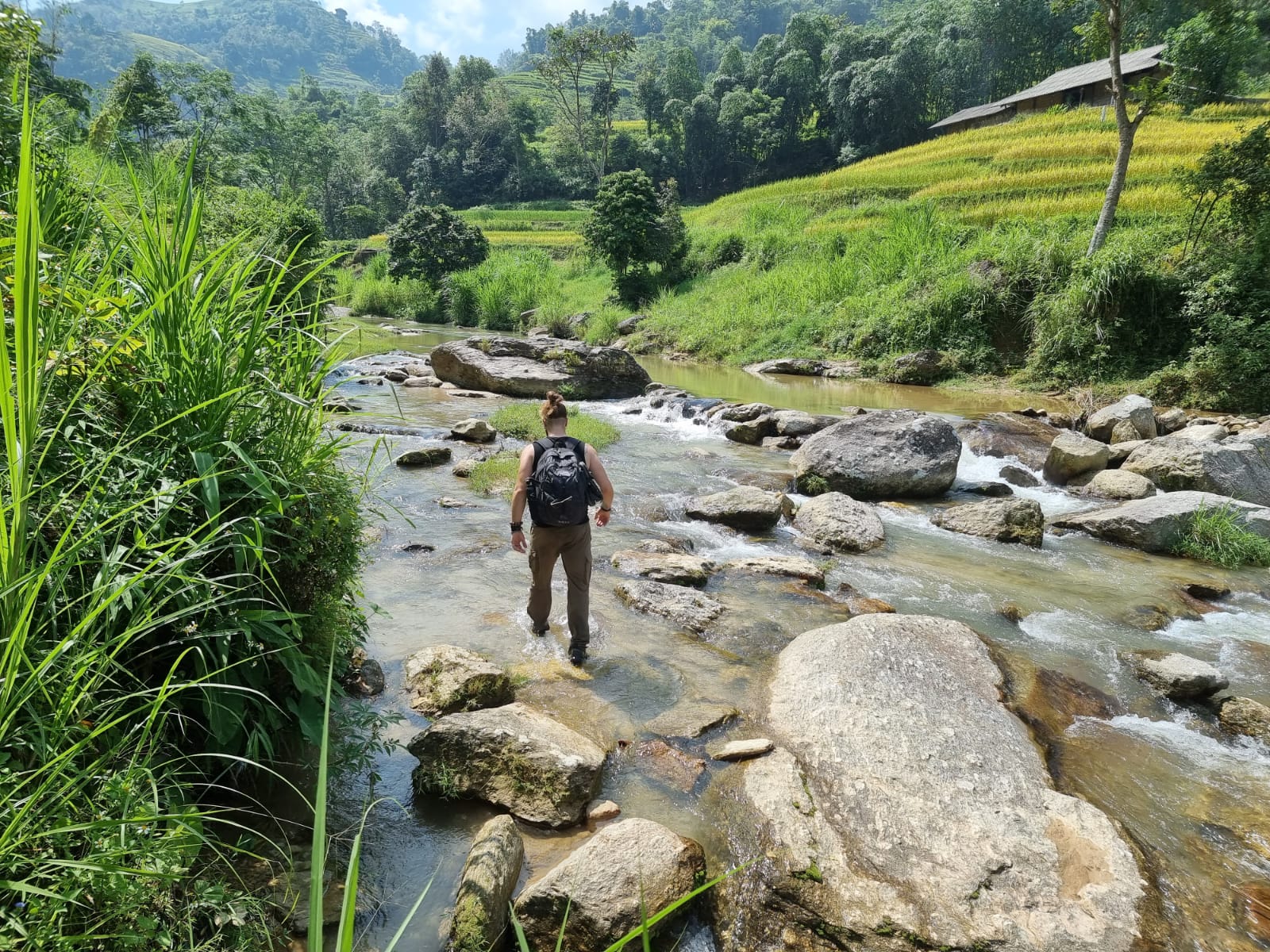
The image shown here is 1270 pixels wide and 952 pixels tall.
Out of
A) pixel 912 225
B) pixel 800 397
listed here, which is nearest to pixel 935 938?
pixel 800 397

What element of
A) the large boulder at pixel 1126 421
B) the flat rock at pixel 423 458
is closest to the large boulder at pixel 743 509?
the flat rock at pixel 423 458

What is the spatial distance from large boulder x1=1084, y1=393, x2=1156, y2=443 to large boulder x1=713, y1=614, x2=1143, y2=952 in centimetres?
952

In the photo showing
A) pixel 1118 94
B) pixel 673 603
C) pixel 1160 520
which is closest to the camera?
pixel 673 603

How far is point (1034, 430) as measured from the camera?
41.2ft

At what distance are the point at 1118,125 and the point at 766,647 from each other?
59.3 ft

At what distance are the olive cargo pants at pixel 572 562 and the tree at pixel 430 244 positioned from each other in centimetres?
3266

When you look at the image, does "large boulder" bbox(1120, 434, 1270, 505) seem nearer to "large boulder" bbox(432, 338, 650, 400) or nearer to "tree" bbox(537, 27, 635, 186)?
"large boulder" bbox(432, 338, 650, 400)

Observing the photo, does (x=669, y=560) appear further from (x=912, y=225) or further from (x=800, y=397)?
(x=912, y=225)

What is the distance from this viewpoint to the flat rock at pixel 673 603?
20.4 ft

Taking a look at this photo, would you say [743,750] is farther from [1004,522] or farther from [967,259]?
[967,259]

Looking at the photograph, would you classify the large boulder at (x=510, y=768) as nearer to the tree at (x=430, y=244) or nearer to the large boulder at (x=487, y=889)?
the large boulder at (x=487, y=889)

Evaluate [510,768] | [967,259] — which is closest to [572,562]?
[510,768]

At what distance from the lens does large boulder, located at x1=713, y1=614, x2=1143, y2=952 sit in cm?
313

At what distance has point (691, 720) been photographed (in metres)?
4.74
